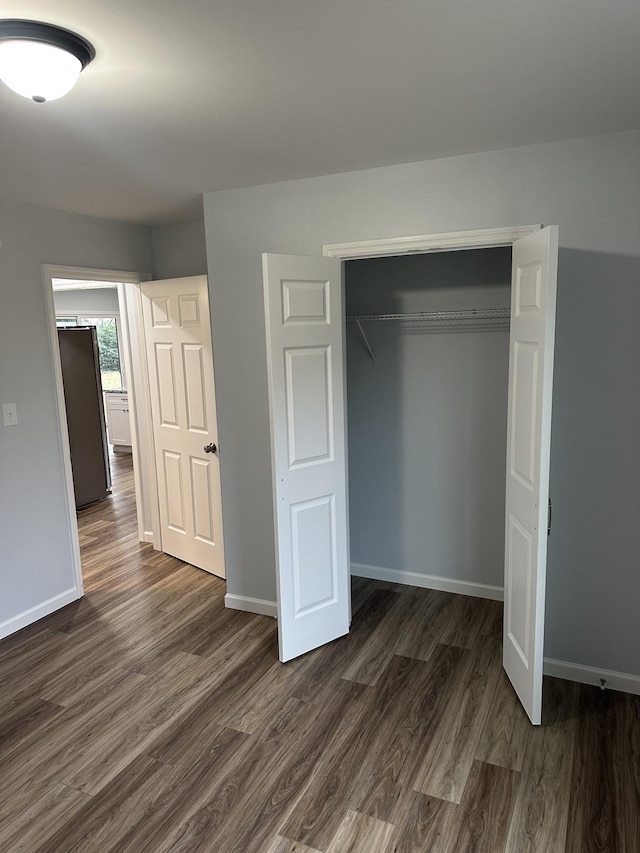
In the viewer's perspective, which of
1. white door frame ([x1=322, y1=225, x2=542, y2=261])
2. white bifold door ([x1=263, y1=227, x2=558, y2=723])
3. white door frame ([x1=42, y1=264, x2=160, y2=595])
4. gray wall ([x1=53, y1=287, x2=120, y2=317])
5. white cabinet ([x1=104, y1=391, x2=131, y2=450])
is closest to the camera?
white bifold door ([x1=263, y1=227, x2=558, y2=723])

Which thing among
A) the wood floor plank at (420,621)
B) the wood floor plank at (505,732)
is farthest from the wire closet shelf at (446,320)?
the wood floor plank at (505,732)

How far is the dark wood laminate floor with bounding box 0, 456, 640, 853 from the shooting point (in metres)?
2.06

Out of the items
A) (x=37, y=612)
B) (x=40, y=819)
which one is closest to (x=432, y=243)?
(x=40, y=819)

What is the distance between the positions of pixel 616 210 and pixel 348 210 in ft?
4.13

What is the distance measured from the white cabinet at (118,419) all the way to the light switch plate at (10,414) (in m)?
4.55

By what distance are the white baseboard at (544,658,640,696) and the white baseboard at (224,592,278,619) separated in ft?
5.15

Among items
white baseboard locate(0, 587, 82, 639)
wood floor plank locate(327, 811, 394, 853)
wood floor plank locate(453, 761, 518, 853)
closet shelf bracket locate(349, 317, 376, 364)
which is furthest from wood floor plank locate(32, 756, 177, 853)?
closet shelf bracket locate(349, 317, 376, 364)

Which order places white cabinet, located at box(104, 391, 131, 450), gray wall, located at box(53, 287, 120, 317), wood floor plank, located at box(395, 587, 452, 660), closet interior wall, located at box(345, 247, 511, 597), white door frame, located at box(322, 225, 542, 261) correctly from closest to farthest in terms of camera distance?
white door frame, located at box(322, 225, 542, 261) < wood floor plank, located at box(395, 587, 452, 660) < closet interior wall, located at box(345, 247, 511, 597) < gray wall, located at box(53, 287, 120, 317) < white cabinet, located at box(104, 391, 131, 450)

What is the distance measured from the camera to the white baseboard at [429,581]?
12.1 feet

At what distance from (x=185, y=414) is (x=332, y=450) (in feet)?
4.75

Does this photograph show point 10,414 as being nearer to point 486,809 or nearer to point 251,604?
point 251,604

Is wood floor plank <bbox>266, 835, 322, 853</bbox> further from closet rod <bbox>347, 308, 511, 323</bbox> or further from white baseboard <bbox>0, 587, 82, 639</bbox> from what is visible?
closet rod <bbox>347, 308, 511, 323</bbox>

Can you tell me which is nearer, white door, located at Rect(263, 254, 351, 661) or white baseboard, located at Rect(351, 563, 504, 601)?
white door, located at Rect(263, 254, 351, 661)

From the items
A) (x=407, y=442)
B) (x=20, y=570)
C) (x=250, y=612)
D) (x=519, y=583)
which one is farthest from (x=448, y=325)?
(x=20, y=570)
